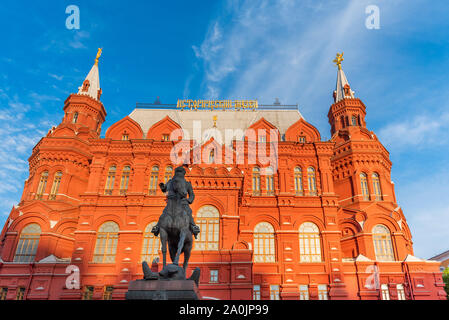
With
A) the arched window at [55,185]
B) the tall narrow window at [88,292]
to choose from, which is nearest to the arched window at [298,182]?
the tall narrow window at [88,292]

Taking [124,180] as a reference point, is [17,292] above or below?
below

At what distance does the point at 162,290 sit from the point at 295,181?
2351 centimetres

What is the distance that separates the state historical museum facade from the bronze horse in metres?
14.0

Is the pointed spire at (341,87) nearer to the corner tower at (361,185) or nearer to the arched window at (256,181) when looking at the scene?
the corner tower at (361,185)

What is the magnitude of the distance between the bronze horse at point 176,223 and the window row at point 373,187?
25416mm

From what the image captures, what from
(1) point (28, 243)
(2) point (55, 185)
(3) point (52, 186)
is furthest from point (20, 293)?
(2) point (55, 185)

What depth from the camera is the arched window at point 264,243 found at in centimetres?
2802

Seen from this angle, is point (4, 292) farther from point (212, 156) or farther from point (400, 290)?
point (400, 290)

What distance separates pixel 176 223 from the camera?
10906 mm

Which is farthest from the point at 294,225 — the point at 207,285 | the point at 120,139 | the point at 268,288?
the point at 120,139

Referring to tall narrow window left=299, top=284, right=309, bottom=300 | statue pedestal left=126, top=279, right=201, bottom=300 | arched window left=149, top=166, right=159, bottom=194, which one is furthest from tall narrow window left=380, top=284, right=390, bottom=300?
statue pedestal left=126, top=279, right=201, bottom=300

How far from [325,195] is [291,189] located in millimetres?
2983

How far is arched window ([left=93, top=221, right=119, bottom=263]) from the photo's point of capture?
2684cm
